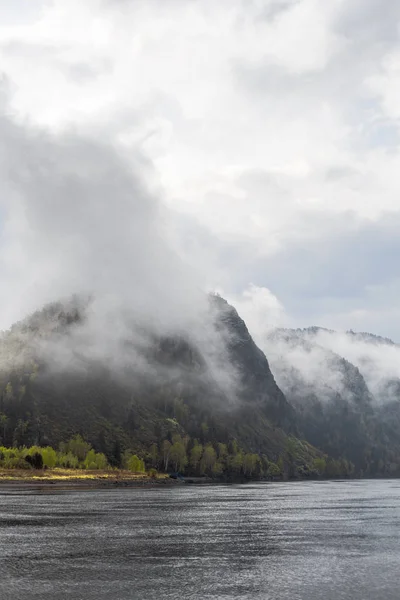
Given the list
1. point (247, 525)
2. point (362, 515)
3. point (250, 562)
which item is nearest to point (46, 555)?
point (250, 562)

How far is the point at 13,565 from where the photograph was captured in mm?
65812

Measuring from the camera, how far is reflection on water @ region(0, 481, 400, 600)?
55188 mm

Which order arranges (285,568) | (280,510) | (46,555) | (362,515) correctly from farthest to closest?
(280,510) < (362,515) < (46,555) < (285,568)

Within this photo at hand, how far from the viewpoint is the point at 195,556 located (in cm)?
7325

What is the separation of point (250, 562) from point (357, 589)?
16.3m

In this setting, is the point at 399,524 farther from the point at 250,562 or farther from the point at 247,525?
the point at 250,562

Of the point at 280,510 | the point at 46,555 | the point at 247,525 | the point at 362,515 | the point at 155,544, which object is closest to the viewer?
the point at 46,555

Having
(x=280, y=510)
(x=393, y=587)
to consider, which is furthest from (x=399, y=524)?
(x=393, y=587)

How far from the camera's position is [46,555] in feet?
237

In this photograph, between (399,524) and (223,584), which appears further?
(399,524)

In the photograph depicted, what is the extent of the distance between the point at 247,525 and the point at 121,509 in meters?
40.1

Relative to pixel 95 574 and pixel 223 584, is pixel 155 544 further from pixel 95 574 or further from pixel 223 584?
pixel 223 584

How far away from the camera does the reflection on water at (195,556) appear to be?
55188mm

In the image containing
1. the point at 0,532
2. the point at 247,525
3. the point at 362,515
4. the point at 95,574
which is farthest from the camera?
the point at 362,515
